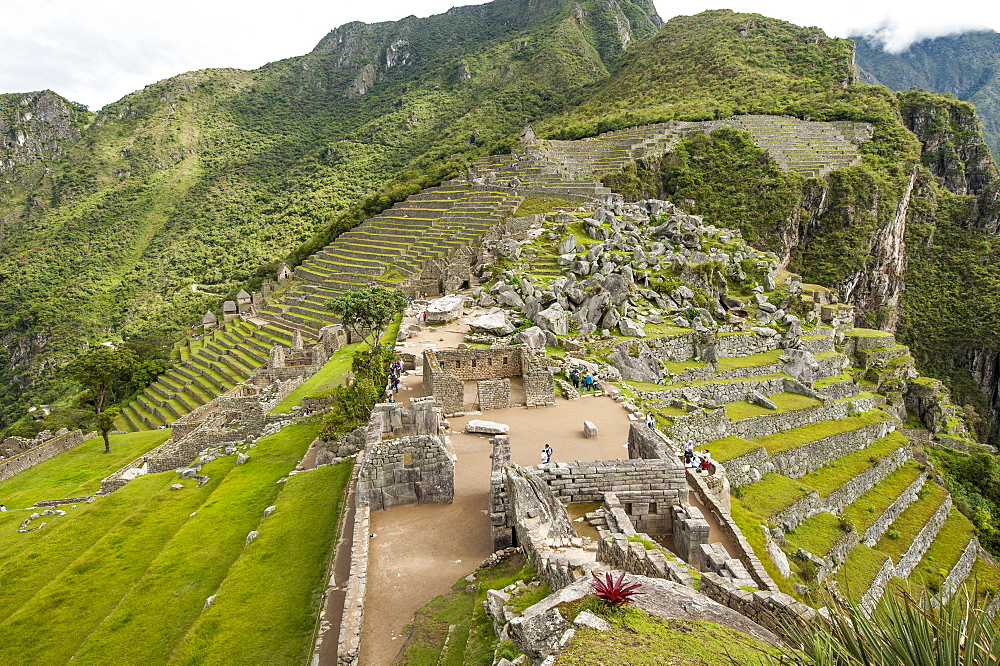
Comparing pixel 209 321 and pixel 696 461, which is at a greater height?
pixel 209 321

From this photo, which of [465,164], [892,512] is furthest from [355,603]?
[465,164]

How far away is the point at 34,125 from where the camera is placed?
121750mm

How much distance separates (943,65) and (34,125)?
260782mm

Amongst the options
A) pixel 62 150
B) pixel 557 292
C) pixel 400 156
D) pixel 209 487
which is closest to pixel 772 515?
pixel 557 292

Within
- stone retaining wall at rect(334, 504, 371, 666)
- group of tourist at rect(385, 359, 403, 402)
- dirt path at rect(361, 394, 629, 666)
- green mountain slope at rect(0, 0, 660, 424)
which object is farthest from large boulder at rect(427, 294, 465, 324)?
green mountain slope at rect(0, 0, 660, 424)

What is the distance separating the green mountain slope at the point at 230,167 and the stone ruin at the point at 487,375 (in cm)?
4717

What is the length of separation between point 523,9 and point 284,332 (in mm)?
168341

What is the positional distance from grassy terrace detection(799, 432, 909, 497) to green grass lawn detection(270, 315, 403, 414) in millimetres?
16593

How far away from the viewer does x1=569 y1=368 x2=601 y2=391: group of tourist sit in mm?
15698

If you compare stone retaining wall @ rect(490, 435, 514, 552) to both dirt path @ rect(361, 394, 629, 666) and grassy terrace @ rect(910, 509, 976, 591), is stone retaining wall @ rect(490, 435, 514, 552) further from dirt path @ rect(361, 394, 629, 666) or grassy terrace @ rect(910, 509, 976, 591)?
grassy terrace @ rect(910, 509, 976, 591)

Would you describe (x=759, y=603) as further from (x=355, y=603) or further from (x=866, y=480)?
(x=866, y=480)

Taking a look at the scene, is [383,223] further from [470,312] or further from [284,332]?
[470,312]

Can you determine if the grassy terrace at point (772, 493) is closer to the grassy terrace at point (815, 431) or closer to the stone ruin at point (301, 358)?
the grassy terrace at point (815, 431)

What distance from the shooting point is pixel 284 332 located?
38.5 metres
